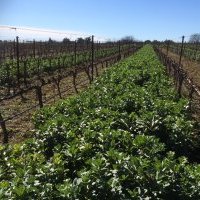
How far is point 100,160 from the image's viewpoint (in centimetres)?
521

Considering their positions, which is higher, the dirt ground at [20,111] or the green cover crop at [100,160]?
the green cover crop at [100,160]

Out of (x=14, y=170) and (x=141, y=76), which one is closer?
(x=14, y=170)

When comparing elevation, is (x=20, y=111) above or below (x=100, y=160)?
below

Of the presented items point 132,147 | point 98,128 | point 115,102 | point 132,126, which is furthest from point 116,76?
point 132,147

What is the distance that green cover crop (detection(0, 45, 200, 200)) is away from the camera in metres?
4.79

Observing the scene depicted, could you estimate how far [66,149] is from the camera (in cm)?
627

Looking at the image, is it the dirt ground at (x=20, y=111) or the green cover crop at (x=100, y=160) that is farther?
the dirt ground at (x=20, y=111)

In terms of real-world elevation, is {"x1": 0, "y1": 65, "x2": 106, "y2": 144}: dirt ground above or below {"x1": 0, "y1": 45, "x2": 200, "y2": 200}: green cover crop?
below

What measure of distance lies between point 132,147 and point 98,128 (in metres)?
1.20

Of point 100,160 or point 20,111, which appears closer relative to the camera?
point 100,160

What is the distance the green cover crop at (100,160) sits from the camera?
479 centimetres

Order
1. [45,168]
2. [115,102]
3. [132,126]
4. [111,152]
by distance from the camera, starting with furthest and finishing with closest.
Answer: [115,102] < [132,126] < [111,152] < [45,168]

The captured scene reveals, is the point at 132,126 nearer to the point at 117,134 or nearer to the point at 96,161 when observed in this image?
the point at 117,134

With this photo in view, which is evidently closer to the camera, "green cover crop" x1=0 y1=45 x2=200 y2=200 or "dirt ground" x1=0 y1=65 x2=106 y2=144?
"green cover crop" x1=0 y1=45 x2=200 y2=200
